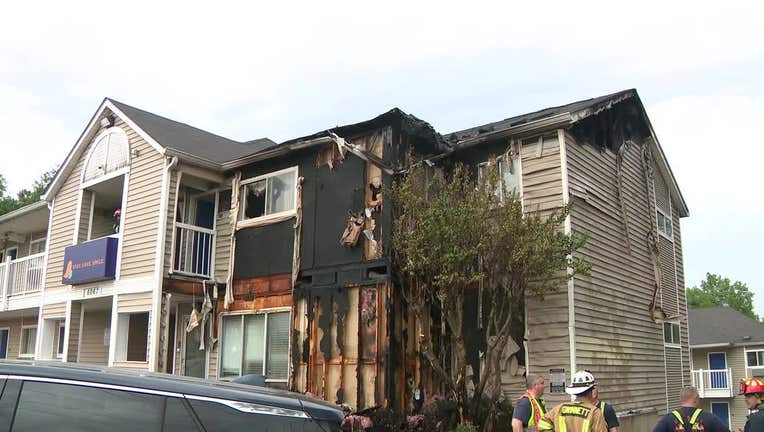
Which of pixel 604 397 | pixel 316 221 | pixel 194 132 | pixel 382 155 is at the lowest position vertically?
pixel 604 397

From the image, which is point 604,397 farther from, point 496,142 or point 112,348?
point 112,348

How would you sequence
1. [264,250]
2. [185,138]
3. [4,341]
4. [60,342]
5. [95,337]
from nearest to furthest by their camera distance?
[264,250], [185,138], [95,337], [60,342], [4,341]

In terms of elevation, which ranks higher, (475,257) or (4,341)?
(475,257)

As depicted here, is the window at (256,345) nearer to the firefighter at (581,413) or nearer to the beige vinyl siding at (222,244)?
the beige vinyl siding at (222,244)

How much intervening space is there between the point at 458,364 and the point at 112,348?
8.17 metres

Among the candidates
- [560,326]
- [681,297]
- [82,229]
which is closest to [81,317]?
[82,229]

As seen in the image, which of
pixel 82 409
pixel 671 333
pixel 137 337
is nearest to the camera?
pixel 82 409

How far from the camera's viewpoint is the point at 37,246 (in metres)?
23.8

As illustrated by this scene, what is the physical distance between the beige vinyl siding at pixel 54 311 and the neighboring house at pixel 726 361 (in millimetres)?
29595

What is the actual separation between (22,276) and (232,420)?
63.2 ft

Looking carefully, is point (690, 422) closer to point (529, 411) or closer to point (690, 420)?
point (690, 420)

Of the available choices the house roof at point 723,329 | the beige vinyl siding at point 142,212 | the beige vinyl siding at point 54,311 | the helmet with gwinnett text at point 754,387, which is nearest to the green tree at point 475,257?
the helmet with gwinnett text at point 754,387

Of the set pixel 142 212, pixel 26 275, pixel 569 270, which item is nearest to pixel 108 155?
pixel 142 212

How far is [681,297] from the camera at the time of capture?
60.2 feet
